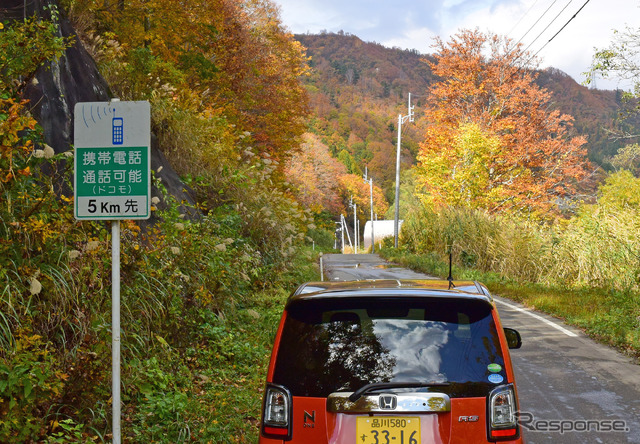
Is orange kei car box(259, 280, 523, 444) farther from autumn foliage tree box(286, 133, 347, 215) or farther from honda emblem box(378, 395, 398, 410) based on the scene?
autumn foliage tree box(286, 133, 347, 215)

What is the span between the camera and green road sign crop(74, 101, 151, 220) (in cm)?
511

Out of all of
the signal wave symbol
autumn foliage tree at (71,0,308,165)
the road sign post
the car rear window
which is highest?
autumn foliage tree at (71,0,308,165)

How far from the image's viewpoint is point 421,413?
338cm

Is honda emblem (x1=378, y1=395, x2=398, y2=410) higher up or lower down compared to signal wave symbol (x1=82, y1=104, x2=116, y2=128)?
lower down

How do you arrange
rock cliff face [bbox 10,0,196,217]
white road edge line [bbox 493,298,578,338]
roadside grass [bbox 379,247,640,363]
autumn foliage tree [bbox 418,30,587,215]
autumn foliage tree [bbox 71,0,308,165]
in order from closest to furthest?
rock cliff face [bbox 10,0,196,217] < roadside grass [bbox 379,247,640,363] < white road edge line [bbox 493,298,578,338] < autumn foliage tree [bbox 71,0,308,165] < autumn foliage tree [bbox 418,30,587,215]

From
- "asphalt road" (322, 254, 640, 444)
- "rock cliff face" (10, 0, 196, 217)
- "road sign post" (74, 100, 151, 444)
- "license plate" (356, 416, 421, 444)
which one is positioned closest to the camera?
"license plate" (356, 416, 421, 444)

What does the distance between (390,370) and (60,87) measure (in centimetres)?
853

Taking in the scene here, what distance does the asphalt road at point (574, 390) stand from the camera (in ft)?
20.6

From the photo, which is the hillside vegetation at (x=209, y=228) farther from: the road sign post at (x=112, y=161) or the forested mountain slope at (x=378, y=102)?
the forested mountain slope at (x=378, y=102)

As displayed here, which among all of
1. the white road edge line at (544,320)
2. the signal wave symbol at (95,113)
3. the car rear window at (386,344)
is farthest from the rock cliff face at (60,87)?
the white road edge line at (544,320)

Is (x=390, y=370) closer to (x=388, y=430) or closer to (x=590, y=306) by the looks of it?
(x=388, y=430)

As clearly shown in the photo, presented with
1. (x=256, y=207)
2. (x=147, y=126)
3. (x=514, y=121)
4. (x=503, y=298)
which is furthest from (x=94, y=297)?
(x=514, y=121)

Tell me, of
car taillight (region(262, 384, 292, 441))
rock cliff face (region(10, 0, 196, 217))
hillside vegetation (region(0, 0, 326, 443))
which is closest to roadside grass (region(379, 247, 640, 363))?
hillside vegetation (region(0, 0, 326, 443))

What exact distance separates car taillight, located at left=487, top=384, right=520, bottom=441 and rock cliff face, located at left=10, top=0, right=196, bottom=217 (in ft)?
22.1
